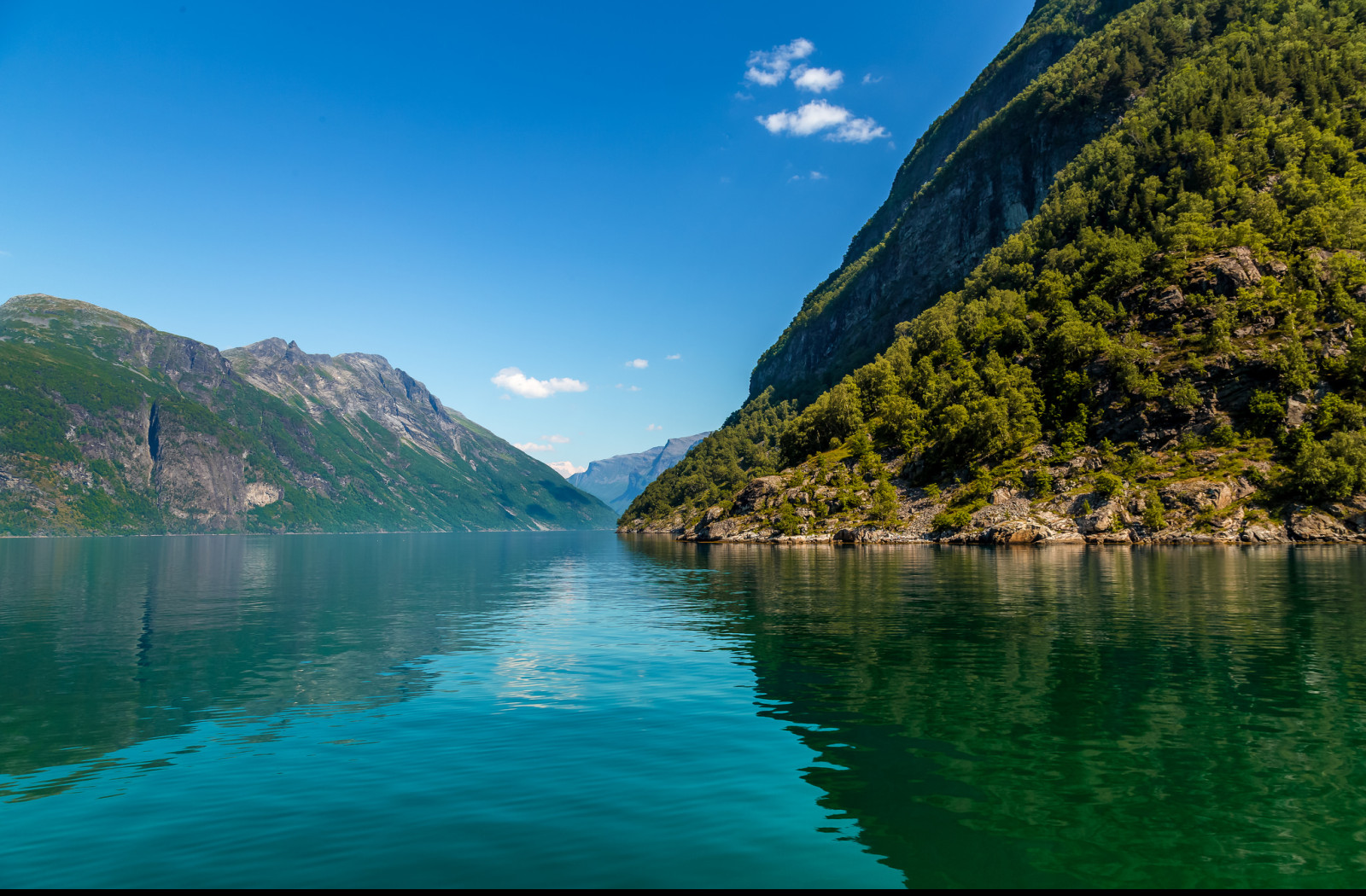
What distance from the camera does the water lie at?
543 inches

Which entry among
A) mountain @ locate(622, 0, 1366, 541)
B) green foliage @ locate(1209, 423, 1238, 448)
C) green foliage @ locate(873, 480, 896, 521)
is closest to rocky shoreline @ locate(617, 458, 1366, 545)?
mountain @ locate(622, 0, 1366, 541)

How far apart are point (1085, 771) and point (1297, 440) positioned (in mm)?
147048

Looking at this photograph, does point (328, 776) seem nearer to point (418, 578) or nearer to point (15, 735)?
point (15, 735)

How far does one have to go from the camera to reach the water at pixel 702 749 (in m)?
13.8

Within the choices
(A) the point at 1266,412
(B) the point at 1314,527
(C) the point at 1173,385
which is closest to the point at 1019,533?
(B) the point at 1314,527

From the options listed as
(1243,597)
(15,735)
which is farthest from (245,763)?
(1243,597)

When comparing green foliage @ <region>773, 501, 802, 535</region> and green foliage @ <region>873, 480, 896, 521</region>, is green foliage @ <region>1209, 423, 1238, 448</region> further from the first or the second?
green foliage @ <region>773, 501, 802, 535</region>

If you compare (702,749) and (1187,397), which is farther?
(1187,397)

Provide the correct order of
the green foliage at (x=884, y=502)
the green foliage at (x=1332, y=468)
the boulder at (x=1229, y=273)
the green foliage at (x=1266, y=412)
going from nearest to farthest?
the green foliage at (x=1332, y=468) < the green foliage at (x=1266, y=412) < the boulder at (x=1229, y=273) < the green foliage at (x=884, y=502)

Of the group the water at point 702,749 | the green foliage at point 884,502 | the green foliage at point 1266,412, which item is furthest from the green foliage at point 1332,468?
the water at point 702,749

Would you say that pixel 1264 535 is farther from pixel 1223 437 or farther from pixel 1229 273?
pixel 1229 273

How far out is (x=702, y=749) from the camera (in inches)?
825

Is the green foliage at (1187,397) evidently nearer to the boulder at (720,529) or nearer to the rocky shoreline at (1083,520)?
the rocky shoreline at (1083,520)

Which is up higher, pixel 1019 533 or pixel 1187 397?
pixel 1187 397
